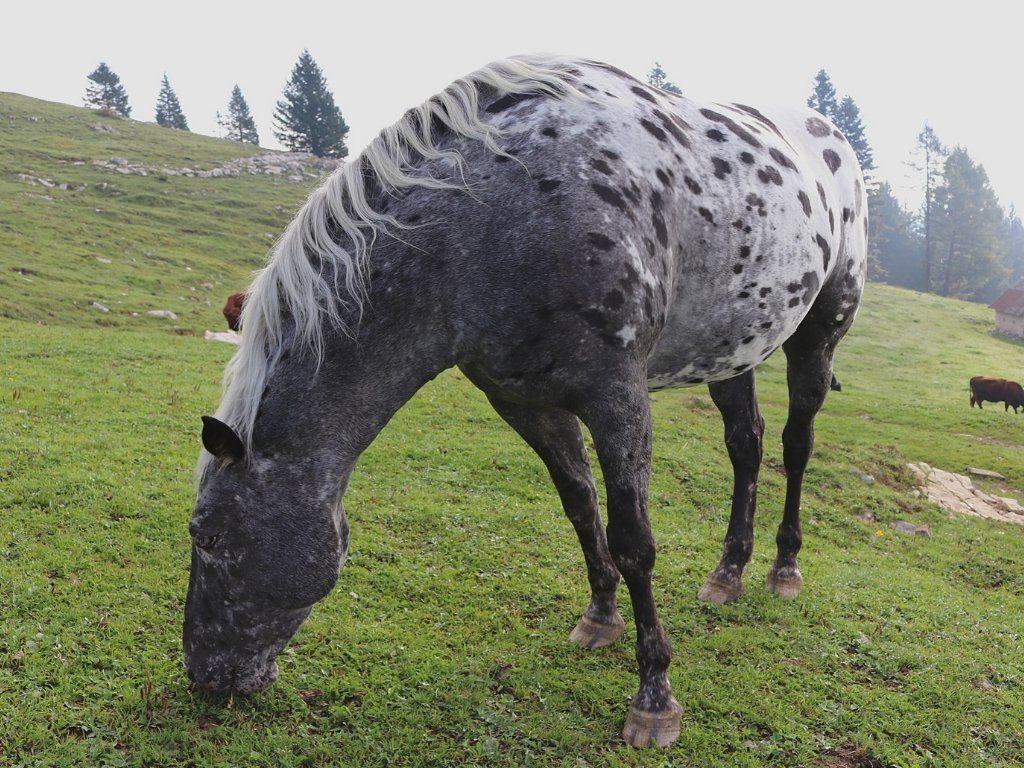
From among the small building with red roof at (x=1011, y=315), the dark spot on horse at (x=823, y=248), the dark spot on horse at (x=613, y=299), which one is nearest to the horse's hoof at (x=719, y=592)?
the dark spot on horse at (x=823, y=248)

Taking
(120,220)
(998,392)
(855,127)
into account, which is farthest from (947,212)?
(120,220)

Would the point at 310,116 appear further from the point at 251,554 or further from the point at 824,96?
the point at 251,554

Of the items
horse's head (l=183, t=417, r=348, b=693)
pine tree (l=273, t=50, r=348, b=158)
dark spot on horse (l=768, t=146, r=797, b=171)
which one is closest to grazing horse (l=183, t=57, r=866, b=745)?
horse's head (l=183, t=417, r=348, b=693)

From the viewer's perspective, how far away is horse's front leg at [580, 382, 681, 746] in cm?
346

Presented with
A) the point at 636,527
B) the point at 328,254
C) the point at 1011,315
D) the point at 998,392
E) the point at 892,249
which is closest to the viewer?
the point at 328,254

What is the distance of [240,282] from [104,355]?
51.0ft

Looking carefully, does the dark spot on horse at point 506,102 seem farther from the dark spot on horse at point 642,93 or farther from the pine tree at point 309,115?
the pine tree at point 309,115

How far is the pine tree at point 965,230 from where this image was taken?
64.8m

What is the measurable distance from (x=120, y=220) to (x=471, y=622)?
3366cm

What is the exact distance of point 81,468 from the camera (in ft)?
21.5

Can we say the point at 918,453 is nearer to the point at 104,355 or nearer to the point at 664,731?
the point at 664,731

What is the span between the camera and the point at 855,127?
66.2 meters

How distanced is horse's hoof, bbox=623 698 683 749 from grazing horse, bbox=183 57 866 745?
11 millimetres

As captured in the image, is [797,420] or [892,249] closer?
[797,420]
